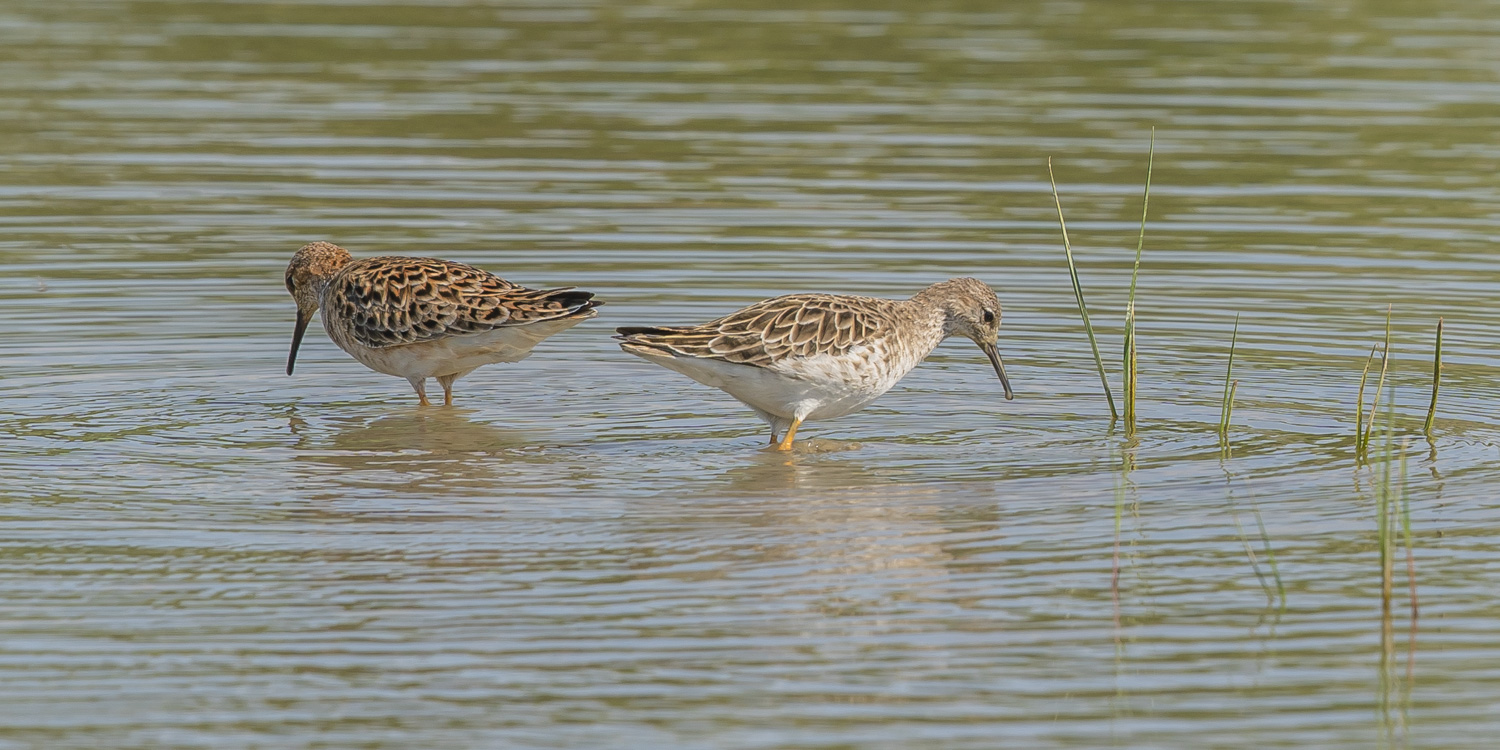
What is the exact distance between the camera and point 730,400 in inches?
473

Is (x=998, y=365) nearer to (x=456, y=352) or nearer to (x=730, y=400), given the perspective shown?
(x=730, y=400)

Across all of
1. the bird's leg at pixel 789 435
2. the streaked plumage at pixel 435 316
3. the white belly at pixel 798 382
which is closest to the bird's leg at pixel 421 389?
the streaked plumage at pixel 435 316

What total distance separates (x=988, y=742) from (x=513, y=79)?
15666 millimetres

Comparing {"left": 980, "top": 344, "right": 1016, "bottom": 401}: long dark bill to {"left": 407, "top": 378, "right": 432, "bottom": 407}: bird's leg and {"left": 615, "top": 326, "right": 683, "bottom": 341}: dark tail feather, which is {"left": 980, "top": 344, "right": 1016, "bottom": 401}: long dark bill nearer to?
{"left": 615, "top": 326, "right": 683, "bottom": 341}: dark tail feather

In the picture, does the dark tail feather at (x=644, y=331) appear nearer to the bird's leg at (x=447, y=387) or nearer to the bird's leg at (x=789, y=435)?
the bird's leg at (x=789, y=435)

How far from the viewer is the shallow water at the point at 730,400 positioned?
687 cm

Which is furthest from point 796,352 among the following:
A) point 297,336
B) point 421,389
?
point 297,336

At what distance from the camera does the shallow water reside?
6.87m

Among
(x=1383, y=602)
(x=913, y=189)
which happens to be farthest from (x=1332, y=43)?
(x=1383, y=602)

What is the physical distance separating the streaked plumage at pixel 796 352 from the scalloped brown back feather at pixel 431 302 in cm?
79

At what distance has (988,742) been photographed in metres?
6.34

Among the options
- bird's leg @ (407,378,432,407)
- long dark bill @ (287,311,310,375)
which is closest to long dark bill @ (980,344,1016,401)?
bird's leg @ (407,378,432,407)

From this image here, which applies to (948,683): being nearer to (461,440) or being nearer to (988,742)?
(988,742)

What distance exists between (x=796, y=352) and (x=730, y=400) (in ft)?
6.72
